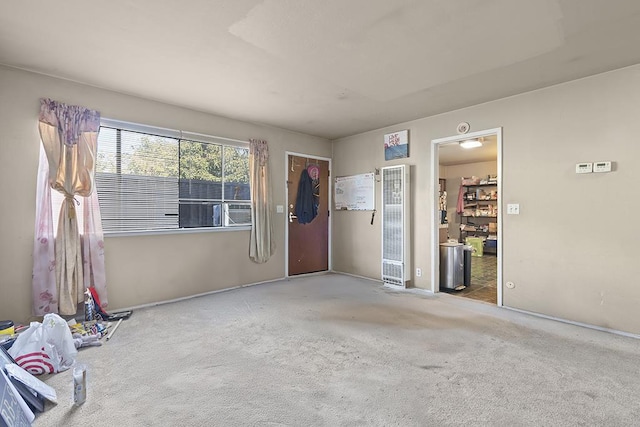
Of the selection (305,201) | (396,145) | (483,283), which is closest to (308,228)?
(305,201)

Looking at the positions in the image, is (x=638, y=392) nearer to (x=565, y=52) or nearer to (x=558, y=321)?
(x=558, y=321)

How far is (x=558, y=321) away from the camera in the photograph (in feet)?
10.5

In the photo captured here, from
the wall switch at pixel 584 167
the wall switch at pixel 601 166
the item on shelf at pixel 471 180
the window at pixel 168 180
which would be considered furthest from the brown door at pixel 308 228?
the item on shelf at pixel 471 180

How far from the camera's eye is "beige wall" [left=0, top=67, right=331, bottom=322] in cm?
290

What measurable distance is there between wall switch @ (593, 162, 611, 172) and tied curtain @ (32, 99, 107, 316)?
5.19 metres

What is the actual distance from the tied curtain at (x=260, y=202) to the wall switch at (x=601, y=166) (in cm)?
398

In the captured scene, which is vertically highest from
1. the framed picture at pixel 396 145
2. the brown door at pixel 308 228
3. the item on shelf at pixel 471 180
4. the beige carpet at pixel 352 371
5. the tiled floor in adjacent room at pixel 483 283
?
the framed picture at pixel 396 145

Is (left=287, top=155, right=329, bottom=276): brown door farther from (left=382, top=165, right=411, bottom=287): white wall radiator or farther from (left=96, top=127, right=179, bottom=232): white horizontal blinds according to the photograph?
(left=96, top=127, right=179, bottom=232): white horizontal blinds

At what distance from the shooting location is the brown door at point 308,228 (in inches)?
205

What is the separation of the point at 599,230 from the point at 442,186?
6.27 m

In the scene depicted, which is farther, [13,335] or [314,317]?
[314,317]

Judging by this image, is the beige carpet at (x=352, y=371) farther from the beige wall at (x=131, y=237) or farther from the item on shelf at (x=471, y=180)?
the item on shelf at (x=471, y=180)

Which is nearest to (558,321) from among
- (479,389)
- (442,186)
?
(479,389)

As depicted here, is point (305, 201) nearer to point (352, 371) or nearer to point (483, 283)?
point (483, 283)
